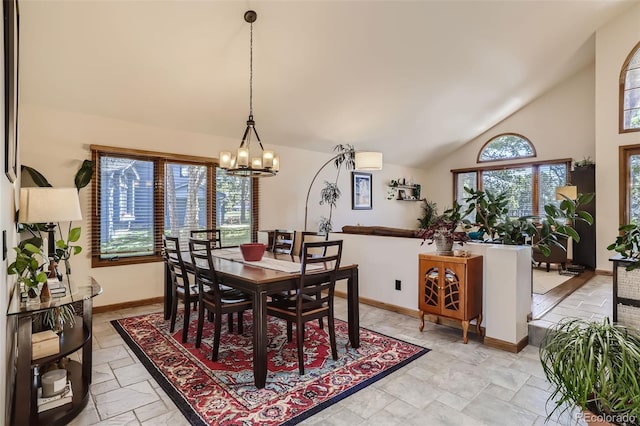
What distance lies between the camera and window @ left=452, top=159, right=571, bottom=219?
7254mm

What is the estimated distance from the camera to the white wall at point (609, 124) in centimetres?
542

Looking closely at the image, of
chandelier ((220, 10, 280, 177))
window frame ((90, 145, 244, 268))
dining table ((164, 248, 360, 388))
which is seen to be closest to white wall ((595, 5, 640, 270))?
dining table ((164, 248, 360, 388))

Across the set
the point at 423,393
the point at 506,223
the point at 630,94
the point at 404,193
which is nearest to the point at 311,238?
the point at 506,223

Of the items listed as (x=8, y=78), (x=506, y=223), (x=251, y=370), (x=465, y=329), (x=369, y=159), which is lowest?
(x=251, y=370)

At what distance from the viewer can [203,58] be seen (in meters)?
3.84

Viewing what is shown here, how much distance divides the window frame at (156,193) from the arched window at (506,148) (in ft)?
18.6

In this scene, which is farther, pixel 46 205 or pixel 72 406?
pixel 46 205

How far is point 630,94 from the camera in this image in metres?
5.49

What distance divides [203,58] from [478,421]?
4.10 metres

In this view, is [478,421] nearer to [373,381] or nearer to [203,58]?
[373,381]

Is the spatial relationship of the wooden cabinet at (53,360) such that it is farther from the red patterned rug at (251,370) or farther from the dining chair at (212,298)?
the dining chair at (212,298)

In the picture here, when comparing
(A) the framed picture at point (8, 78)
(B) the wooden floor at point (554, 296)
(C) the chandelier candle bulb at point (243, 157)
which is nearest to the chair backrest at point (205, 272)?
(C) the chandelier candle bulb at point (243, 157)

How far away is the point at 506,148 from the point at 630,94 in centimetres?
254

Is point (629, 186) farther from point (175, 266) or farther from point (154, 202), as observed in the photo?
point (154, 202)
